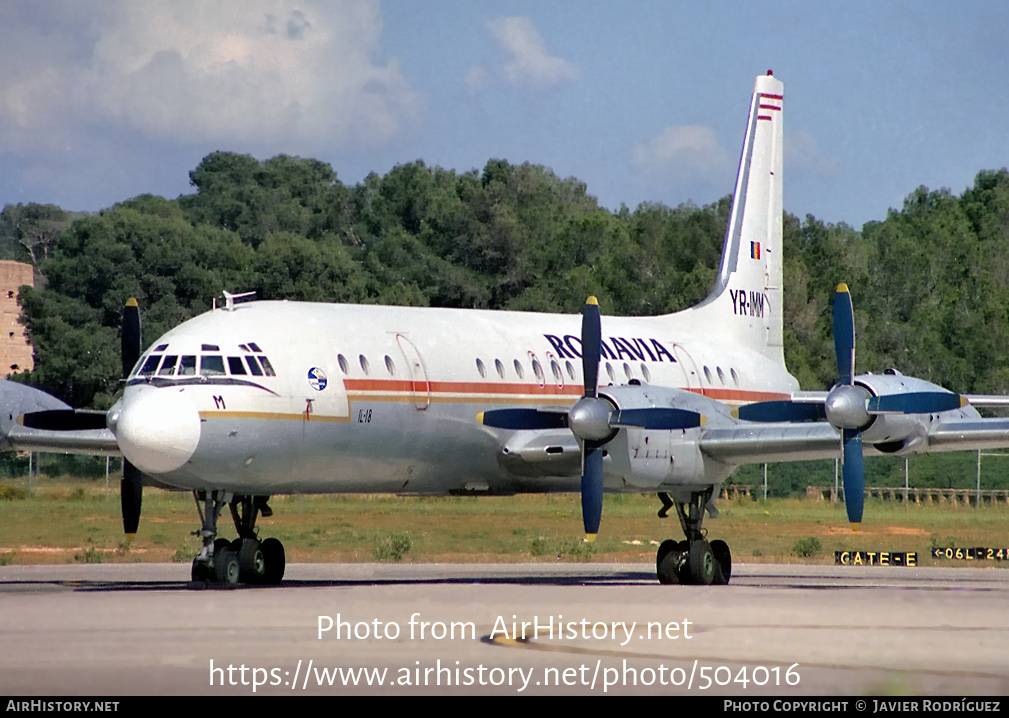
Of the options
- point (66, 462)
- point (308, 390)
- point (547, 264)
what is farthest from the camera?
point (547, 264)

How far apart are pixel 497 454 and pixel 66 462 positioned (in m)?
31.3

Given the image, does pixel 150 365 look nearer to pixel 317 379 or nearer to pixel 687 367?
pixel 317 379

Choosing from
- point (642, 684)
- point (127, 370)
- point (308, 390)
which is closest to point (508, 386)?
point (308, 390)

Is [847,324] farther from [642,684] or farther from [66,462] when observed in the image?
[66,462]

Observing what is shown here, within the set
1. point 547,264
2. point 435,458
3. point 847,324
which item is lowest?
point 435,458

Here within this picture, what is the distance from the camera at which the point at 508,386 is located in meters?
23.0

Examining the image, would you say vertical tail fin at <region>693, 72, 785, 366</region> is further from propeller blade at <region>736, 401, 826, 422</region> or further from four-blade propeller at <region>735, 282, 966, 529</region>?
four-blade propeller at <region>735, 282, 966, 529</region>

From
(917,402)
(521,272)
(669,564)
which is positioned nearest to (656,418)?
(669,564)

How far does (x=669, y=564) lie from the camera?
23078 mm

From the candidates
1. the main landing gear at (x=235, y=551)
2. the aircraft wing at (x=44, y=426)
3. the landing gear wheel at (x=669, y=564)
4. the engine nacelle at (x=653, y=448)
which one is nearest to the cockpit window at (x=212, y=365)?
the main landing gear at (x=235, y=551)

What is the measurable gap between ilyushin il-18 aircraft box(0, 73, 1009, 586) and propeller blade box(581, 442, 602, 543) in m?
0.02

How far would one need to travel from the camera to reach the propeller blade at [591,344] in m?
21.8

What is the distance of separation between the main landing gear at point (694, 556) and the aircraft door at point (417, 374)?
4618 mm

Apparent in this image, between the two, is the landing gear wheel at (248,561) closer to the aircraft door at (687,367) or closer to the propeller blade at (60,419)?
the propeller blade at (60,419)
